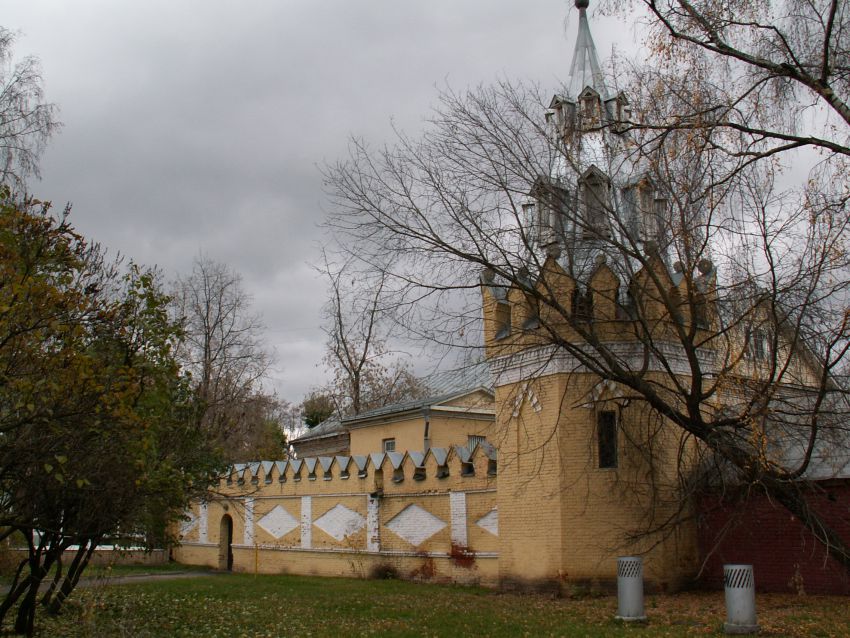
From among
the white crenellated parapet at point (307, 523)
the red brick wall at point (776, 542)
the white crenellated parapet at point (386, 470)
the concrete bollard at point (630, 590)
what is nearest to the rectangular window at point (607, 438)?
the red brick wall at point (776, 542)

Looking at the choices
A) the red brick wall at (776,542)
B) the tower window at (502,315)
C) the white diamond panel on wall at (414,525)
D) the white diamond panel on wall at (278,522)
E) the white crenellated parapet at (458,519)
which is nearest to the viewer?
the red brick wall at (776,542)

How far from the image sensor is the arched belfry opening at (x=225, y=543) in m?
29.9

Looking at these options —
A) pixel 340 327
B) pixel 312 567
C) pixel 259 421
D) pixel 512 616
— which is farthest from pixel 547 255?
pixel 259 421

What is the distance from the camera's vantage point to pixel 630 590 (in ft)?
44.3

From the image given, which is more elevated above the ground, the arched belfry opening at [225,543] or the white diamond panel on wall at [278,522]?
the white diamond panel on wall at [278,522]

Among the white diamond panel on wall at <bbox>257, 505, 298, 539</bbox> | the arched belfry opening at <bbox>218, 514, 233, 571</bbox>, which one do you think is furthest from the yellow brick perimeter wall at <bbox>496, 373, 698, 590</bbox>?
the arched belfry opening at <bbox>218, 514, 233, 571</bbox>

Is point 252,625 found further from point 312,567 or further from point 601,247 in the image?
point 312,567

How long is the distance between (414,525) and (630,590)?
9049mm

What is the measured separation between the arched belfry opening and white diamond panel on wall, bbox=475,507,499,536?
13.2 metres

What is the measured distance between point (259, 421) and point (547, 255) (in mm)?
33819

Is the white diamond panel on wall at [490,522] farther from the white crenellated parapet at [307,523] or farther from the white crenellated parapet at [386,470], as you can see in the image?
the white crenellated parapet at [307,523]

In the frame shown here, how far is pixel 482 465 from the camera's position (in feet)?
65.5

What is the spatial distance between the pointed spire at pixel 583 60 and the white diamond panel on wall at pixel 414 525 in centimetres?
1086

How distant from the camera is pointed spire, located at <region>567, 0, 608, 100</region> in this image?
781 inches
